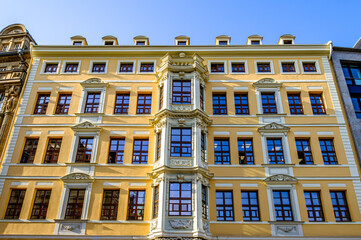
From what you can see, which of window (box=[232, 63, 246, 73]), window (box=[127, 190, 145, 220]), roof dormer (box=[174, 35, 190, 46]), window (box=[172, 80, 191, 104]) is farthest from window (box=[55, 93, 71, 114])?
window (box=[232, 63, 246, 73])

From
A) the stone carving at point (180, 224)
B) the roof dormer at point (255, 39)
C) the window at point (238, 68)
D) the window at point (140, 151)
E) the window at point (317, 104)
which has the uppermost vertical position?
the roof dormer at point (255, 39)

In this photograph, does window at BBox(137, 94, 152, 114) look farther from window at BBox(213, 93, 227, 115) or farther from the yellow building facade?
window at BBox(213, 93, 227, 115)

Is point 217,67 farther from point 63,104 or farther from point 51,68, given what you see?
point 51,68

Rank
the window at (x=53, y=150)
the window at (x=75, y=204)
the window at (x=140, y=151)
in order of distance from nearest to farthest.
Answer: the window at (x=75, y=204)
the window at (x=140, y=151)
the window at (x=53, y=150)

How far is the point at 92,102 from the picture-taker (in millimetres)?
25609

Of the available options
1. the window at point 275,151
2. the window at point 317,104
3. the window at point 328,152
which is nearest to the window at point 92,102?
the window at point 275,151

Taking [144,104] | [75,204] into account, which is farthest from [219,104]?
[75,204]

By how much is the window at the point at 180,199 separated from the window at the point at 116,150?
476 cm

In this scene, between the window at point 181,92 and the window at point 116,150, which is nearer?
the window at point 116,150

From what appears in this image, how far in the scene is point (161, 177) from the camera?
21.0 meters

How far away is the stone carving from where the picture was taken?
63.5 ft

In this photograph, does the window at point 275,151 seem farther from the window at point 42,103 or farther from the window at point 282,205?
the window at point 42,103

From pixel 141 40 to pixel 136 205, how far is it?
1514cm

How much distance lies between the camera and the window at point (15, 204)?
70.2 feet
